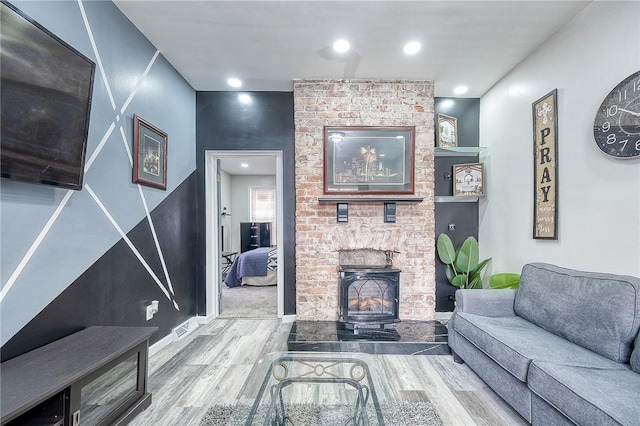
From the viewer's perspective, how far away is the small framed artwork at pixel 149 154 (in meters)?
2.26

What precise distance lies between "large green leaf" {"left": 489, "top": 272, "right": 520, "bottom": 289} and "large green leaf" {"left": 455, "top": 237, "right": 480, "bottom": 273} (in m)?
0.38

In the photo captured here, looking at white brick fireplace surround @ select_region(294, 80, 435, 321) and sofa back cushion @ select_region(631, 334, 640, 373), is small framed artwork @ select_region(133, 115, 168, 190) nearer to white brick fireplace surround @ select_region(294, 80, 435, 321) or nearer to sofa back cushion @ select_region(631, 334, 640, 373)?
white brick fireplace surround @ select_region(294, 80, 435, 321)

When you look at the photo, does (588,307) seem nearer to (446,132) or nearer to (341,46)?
(446,132)

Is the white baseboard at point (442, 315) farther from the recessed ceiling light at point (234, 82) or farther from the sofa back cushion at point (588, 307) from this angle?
the recessed ceiling light at point (234, 82)

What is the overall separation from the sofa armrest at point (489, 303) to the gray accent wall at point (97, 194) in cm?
286

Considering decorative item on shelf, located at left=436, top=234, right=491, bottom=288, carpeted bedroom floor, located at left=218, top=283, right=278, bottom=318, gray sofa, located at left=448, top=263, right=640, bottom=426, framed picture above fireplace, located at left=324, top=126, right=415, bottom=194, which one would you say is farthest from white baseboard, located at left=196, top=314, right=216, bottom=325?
decorative item on shelf, located at left=436, top=234, right=491, bottom=288

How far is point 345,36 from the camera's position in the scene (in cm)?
240

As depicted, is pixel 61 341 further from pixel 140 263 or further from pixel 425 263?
pixel 425 263

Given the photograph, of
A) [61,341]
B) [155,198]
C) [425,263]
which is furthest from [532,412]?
[155,198]

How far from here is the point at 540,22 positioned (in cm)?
224

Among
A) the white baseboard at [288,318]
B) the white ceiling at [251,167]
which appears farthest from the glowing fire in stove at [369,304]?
the white ceiling at [251,167]

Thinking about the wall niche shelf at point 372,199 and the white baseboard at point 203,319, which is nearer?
the wall niche shelf at point 372,199

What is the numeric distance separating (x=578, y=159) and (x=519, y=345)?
156 cm

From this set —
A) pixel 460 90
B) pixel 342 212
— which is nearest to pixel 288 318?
pixel 342 212
